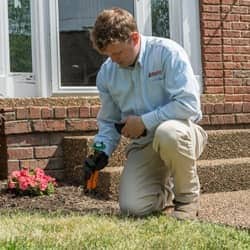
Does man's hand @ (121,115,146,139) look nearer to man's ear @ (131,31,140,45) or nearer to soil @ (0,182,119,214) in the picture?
man's ear @ (131,31,140,45)

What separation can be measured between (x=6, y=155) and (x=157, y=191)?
2090 millimetres

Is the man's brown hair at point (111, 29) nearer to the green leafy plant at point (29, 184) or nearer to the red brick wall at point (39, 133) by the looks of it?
the green leafy plant at point (29, 184)

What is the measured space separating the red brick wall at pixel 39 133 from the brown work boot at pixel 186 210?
2166 mm

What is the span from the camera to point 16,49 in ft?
24.4

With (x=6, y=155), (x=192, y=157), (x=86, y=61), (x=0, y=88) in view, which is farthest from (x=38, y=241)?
(x=86, y=61)

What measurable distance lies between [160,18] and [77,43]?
117 cm

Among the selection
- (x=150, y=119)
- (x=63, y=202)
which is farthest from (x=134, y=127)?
(x=63, y=202)

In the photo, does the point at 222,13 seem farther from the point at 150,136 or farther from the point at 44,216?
the point at 44,216

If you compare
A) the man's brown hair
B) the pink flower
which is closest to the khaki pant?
the man's brown hair

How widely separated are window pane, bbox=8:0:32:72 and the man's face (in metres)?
2.85

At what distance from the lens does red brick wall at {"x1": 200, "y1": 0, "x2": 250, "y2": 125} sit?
27.0 feet

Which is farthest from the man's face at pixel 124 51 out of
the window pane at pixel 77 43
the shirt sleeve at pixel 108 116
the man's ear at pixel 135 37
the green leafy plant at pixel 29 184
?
the window pane at pixel 77 43

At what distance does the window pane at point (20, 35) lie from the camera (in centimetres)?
741

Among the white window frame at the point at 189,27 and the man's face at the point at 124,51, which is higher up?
the white window frame at the point at 189,27
